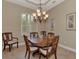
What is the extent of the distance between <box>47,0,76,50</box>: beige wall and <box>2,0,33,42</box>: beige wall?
217 cm

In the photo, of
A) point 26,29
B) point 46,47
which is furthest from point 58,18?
point 46,47

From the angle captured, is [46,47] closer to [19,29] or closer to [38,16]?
[38,16]

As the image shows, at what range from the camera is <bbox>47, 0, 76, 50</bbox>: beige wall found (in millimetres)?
6195

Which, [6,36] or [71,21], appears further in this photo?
[6,36]

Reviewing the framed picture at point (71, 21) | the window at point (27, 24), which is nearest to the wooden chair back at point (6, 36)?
the window at point (27, 24)

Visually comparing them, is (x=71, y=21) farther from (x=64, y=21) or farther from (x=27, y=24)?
(x=27, y=24)

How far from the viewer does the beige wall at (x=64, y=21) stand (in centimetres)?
620

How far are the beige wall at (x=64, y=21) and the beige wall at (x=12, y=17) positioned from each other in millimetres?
2173

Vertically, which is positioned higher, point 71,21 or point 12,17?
point 12,17

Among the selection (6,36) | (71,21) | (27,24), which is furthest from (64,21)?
(6,36)

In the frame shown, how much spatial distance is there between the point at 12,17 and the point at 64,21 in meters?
3.15

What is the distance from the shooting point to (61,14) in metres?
7.43

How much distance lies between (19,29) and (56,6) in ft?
9.31

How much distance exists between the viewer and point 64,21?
23.2 feet
